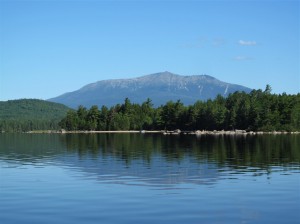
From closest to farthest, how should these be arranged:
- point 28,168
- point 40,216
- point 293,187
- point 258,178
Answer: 1. point 40,216
2. point 293,187
3. point 258,178
4. point 28,168

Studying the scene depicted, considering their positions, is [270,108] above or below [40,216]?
above

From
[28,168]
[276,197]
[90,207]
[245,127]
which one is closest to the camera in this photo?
[90,207]

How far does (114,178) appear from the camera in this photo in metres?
39.1

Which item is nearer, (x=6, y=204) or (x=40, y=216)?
(x=40, y=216)

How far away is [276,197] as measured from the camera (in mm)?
29406

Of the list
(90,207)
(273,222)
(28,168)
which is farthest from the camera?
(28,168)

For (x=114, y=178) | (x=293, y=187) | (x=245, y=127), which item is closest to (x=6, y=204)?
(x=114, y=178)

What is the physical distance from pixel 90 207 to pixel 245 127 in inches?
6729

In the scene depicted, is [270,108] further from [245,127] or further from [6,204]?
[6,204]

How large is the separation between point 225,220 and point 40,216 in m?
9.43

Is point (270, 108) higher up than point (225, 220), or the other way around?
point (270, 108)

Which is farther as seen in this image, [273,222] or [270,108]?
[270,108]

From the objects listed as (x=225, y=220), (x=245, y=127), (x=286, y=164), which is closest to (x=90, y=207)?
(x=225, y=220)

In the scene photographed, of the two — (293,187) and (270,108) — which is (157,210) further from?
(270,108)
